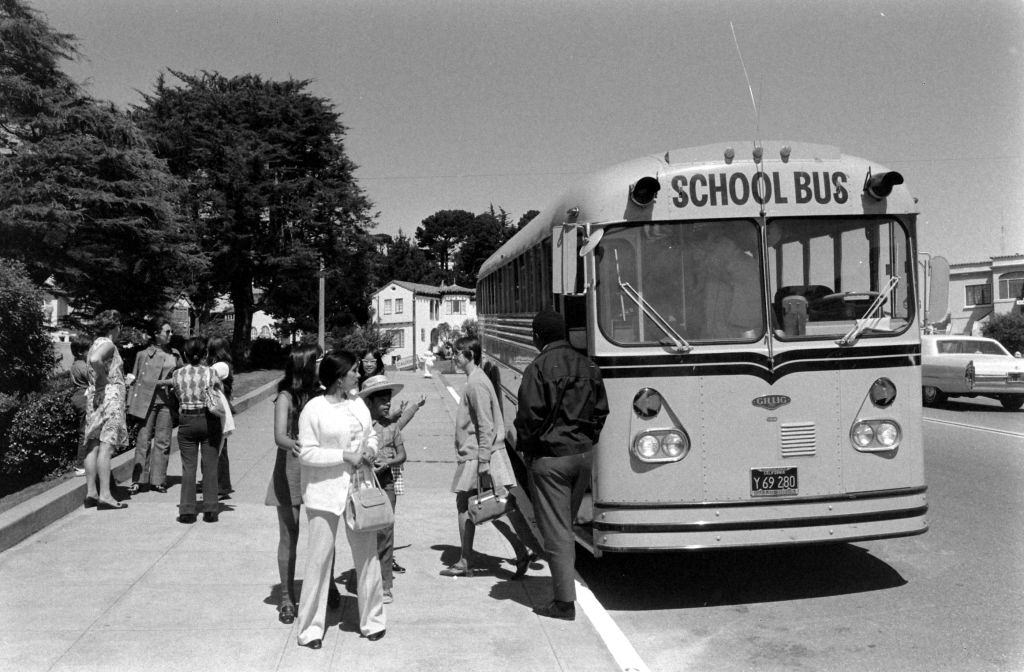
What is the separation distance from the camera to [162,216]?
20.1 metres

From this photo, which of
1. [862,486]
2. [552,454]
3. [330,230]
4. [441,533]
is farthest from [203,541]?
[330,230]

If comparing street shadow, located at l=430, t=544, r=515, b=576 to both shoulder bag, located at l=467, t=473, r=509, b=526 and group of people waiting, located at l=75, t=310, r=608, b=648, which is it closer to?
group of people waiting, located at l=75, t=310, r=608, b=648

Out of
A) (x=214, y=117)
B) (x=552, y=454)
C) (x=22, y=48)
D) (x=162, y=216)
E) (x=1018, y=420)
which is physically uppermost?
(x=214, y=117)

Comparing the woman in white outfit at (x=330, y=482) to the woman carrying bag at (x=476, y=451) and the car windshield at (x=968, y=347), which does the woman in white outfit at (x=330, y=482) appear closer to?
the woman carrying bag at (x=476, y=451)

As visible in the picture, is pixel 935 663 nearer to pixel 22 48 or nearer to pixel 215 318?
pixel 22 48

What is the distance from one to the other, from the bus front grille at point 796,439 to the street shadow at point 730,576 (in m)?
1.10

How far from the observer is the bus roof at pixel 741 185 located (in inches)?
231

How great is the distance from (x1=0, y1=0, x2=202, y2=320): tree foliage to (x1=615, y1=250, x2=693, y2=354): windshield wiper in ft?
48.1

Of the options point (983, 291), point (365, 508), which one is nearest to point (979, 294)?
point (983, 291)

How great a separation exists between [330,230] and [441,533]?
31.8 metres

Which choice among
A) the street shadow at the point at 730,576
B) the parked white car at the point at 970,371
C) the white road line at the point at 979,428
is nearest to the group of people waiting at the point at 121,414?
the street shadow at the point at 730,576

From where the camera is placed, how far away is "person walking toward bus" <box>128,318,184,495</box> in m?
8.64

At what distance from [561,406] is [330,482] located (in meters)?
1.48

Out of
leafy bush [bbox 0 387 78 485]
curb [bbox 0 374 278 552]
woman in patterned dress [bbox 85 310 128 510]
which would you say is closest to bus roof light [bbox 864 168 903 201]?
woman in patterned dress [bbox 85 310 128 510]
